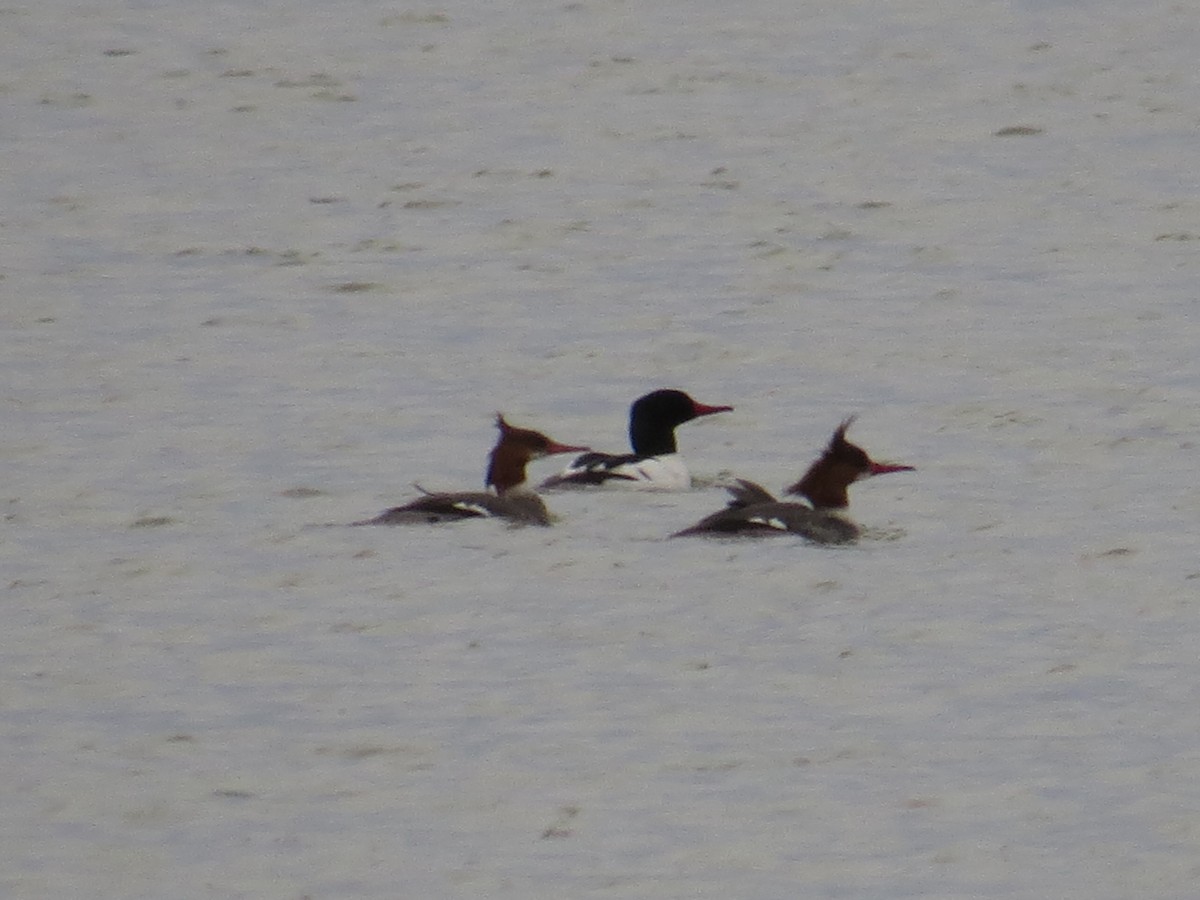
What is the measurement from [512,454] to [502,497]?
21.5 inches

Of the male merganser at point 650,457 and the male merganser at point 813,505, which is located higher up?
the male merganser at point 813,505

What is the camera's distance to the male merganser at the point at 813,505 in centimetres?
1196

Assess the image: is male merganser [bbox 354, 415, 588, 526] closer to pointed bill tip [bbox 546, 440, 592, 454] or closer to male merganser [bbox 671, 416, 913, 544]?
pointed bill tip [bbox 546, 440, 592, 454]

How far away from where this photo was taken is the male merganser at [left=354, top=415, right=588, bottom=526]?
12.2 m

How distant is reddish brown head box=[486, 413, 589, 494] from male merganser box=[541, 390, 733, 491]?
0.51 metres

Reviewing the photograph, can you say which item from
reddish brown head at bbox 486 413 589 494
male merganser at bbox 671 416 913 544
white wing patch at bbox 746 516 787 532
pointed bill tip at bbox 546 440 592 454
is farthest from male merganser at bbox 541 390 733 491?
white wing patch at bbox 746 516 787 532

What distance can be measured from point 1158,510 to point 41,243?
10311mm

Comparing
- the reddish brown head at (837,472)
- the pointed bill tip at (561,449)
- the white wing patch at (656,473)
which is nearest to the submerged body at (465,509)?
the pointed bill tip at (561,449)

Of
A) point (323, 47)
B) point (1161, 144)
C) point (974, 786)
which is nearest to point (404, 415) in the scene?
point (974, 786)

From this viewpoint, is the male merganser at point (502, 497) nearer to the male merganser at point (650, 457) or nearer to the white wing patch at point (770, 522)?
the male merganser at point (650, 457)

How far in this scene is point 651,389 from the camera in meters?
15.9

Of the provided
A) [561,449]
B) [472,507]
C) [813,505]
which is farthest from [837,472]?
[472,507]

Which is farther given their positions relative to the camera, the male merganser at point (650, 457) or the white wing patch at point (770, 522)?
the male merganser at point (650, 457)

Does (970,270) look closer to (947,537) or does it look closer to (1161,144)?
(1161,144)
